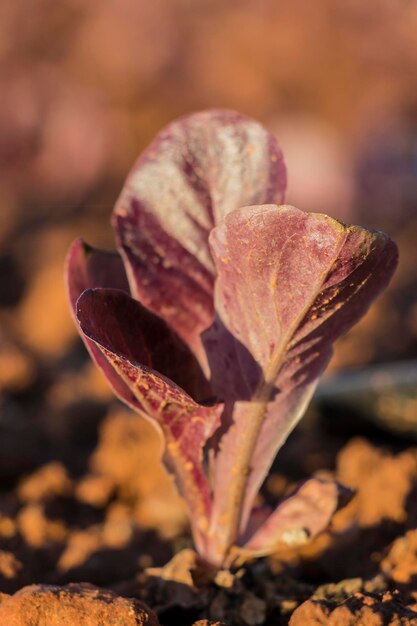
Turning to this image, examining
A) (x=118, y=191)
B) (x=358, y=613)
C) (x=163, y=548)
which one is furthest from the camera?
(x=118, y=191)

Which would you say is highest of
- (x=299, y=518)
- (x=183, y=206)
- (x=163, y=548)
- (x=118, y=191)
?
(x=183, y=206)

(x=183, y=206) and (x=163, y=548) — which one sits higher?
(x=183, y=206)

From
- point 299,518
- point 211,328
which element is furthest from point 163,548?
point 211,328

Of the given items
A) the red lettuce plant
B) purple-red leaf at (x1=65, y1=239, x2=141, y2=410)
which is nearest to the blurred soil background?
the red lettuce plant

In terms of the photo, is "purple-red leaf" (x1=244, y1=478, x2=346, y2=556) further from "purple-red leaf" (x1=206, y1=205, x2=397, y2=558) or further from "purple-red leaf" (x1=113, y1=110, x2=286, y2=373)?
"purple-red leaf" (x1=113, y1=110, x2=286, y2=373)

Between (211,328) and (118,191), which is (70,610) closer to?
(211,328)
